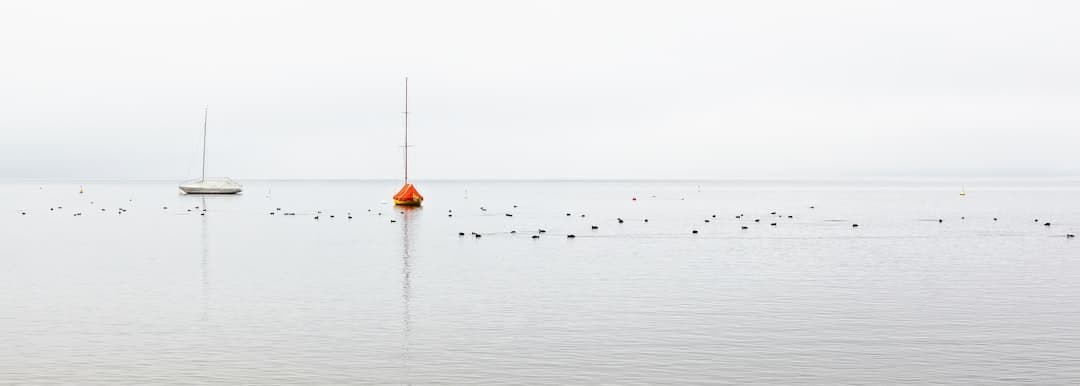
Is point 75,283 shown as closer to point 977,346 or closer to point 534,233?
point 977,346

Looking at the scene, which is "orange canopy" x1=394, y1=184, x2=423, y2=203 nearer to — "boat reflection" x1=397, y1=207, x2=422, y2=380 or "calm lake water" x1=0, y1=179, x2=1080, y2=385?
"boat reflection" x1=397, y1=207, x2=422, y2=380

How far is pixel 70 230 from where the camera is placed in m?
104

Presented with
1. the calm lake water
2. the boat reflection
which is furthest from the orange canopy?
the calm lake water

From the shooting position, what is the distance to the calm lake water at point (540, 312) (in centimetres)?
2881

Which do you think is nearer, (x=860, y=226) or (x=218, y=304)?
Answer: (x=218, y=304)

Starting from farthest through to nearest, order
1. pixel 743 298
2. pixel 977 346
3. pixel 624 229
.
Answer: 1. pixel 624 229
2. pixel 743 298
3. pixel 977 346

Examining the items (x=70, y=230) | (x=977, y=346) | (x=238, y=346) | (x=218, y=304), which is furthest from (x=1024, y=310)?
(x=70, y=230)

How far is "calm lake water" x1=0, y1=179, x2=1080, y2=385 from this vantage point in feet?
94.5

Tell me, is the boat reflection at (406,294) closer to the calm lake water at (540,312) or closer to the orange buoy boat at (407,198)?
the calm lake water at (540,312)

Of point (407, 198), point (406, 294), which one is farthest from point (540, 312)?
point (407, 198)

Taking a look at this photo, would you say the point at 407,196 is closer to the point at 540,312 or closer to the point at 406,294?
the point at 406,294

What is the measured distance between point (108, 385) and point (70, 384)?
1.06 meters

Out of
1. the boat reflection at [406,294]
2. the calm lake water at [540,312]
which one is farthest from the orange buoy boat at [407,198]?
the calm lake water at [540,312]

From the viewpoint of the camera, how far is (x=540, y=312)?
134 ft
